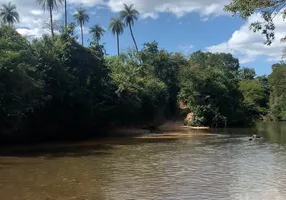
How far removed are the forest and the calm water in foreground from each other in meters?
6.69

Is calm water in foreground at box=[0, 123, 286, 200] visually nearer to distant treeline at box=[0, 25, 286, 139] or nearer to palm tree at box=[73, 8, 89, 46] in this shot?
distant treeline at box=[0, 25, 286, 139]

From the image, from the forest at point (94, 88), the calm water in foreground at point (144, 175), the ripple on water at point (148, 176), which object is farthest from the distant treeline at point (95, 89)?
the ripple on water at point (148, 176)

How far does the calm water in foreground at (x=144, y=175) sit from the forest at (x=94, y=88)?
669cm

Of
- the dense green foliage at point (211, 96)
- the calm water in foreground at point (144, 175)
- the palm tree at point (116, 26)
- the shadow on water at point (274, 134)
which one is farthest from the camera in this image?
the palm tree at point (116, 26)

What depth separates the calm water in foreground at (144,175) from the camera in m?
13.3

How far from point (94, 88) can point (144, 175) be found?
2713 cm

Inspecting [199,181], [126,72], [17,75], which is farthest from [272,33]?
[126,72]

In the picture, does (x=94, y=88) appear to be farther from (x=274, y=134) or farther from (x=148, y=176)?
(x=148, y=176)

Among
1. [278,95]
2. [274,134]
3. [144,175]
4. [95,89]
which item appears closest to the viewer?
[144,175]

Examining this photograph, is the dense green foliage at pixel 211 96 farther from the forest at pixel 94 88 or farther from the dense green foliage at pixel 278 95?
the dense green foliage at pixel 278 95

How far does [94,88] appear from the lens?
43.2 meters

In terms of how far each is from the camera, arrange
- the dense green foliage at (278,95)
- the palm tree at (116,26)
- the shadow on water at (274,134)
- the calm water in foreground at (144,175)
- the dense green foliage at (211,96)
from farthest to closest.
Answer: the palm tree at (116,26), the dense green foliage at (278,95), the dense green foliage at (211,96), the shadow on water at (274,134), the calm water in foreground at (144,175)

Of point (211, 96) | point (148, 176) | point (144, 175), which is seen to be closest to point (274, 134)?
point (211, 96)

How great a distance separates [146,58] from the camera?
67750 millimetres
